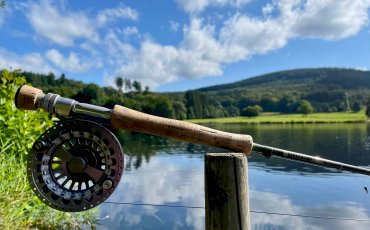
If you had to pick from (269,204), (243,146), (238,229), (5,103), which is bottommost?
(269,204)

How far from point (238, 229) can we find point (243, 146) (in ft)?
1.50

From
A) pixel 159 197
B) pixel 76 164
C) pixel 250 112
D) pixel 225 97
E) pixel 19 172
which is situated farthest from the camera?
pixel 225 97

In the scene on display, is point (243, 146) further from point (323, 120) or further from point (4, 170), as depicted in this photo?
point (323, 120)

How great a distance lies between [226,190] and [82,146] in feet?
2.88

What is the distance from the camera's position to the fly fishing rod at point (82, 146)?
2.27m

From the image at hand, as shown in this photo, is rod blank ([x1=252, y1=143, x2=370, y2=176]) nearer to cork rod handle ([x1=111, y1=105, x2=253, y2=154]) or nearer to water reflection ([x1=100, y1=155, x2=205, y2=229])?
cork rod handle ([x1=111, y1=105, x2=253, y2=154])

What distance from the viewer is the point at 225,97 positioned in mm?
144625

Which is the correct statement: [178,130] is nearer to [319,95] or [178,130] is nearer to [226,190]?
[226,190]

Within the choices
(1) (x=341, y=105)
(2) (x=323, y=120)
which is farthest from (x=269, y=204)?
(1) (x=341, y=105)

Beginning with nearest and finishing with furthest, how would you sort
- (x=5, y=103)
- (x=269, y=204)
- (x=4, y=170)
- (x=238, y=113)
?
(x=4, y=170) < (x=5, y=103) < (x=269, y=204) < (x=238, y=113)

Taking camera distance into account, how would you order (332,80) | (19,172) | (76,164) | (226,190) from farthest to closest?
(332,80) < (19,172) < (76,164) < (226,190)

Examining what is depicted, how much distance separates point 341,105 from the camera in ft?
398

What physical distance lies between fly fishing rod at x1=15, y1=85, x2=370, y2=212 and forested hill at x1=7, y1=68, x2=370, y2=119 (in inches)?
2159

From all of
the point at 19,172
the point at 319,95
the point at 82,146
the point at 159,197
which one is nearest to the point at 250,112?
the point at 319,95
